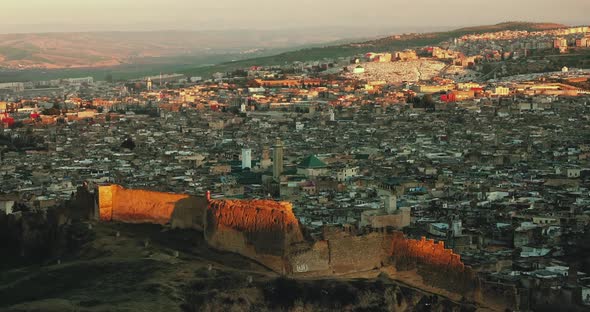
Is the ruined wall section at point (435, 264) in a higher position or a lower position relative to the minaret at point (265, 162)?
A: higher

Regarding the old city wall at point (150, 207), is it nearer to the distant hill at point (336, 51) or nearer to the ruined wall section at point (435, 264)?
the ruined wall section at point (435, 264)

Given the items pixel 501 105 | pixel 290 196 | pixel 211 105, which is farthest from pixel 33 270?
pixel 211 105

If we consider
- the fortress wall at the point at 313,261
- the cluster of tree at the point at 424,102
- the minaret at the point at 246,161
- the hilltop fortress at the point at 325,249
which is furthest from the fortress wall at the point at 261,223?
the cluster of tree at the point at 424,102

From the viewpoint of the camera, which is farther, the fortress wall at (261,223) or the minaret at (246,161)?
the minaret at (246,161)

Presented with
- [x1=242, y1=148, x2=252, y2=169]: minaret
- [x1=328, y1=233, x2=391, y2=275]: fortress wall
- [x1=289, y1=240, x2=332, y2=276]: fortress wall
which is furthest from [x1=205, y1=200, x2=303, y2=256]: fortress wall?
[x1=242, y1=148, x2=252, y2=169]: minaret

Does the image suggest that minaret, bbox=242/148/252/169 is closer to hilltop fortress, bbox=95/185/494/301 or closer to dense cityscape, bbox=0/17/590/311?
dense cityscape, bbox=0/17/590/311

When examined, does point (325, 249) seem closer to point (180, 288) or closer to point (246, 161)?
point (180, 288)
